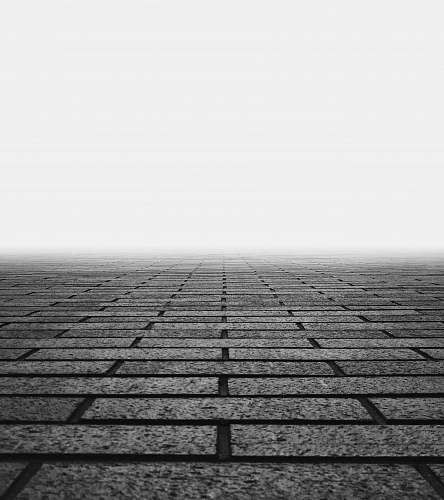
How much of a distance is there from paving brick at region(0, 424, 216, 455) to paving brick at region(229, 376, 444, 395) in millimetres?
400

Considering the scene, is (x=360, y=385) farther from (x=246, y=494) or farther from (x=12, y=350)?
(x=12, y=350)

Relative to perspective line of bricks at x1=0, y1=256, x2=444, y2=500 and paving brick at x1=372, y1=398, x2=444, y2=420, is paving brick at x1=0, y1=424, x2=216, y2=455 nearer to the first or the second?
perspective line of bricks at x1=0, y1=256, x2=444, y2=500

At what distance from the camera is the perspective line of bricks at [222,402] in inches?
46.7

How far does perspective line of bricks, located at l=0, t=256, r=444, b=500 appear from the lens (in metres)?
1.19

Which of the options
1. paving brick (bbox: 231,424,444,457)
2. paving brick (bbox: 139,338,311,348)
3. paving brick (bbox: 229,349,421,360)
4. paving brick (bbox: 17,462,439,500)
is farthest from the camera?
paving brick (bbox: 139,338,311,348)

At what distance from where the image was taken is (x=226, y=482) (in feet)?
3.84

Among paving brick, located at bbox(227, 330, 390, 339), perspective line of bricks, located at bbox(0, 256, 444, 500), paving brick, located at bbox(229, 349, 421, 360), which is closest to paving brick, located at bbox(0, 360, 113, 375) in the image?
perspective line of bricks, located at bbox(0, 256, 444, 500)

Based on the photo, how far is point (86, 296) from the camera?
4.46 meters

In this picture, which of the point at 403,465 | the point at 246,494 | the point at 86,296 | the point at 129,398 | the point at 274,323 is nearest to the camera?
the point at 246,494

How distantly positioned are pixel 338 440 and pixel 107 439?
60 centimetres

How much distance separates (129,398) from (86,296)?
9.28 feet

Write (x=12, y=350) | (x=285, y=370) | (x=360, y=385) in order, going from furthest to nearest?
(x=12, y=350) → (x=285, y=370) → (x=360, y=385)

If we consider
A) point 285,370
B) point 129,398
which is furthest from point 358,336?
point 129,398

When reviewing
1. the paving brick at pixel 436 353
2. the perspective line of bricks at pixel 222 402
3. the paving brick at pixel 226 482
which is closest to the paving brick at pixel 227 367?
the perspective line of bricks at pixel 222 402
